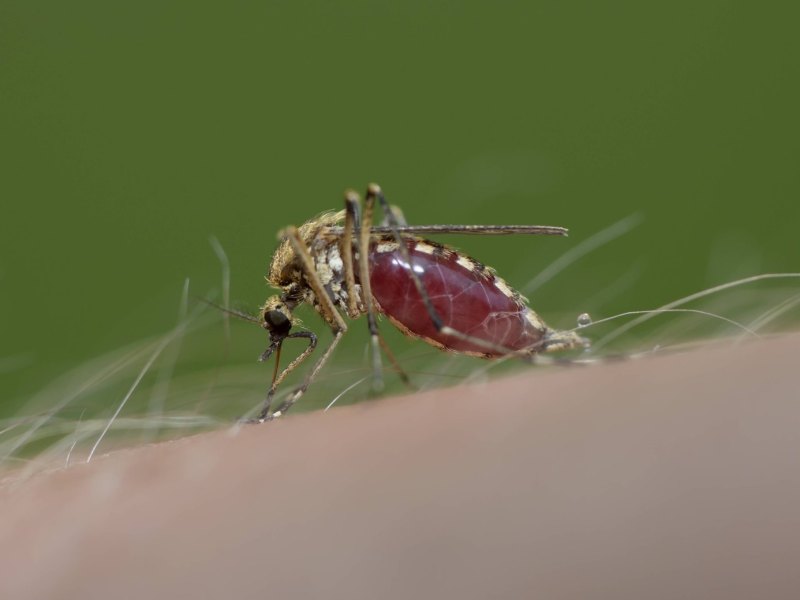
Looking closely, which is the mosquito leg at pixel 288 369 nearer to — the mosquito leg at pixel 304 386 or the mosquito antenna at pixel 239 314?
the mosquito leg at pixel 304 386

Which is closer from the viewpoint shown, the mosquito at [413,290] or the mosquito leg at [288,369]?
the mosquito leg at [288,369]

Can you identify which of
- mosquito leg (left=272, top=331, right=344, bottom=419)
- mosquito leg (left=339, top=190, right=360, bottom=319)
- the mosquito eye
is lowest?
mosquito leg (left=272, top=331, right=344, bottom=419)

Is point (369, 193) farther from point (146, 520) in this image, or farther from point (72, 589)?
point (72, 589)

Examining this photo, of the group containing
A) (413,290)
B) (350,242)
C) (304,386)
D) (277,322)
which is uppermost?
(350,242)

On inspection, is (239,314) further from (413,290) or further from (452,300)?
(452,300)

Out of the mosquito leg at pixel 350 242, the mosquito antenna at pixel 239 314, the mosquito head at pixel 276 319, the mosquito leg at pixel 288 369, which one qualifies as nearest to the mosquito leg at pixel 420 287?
the mosquito leg at pixel 350 242

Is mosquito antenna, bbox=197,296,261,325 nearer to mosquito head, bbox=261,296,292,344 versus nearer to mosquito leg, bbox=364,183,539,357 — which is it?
mosquito head, bbox=261,296,292,344

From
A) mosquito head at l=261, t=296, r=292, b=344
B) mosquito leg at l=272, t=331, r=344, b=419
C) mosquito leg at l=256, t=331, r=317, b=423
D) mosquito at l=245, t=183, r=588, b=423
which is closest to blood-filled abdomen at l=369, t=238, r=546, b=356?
mosquito at l=245, t=183, r=588, b=423

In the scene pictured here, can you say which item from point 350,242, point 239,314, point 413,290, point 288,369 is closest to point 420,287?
point 413,290
